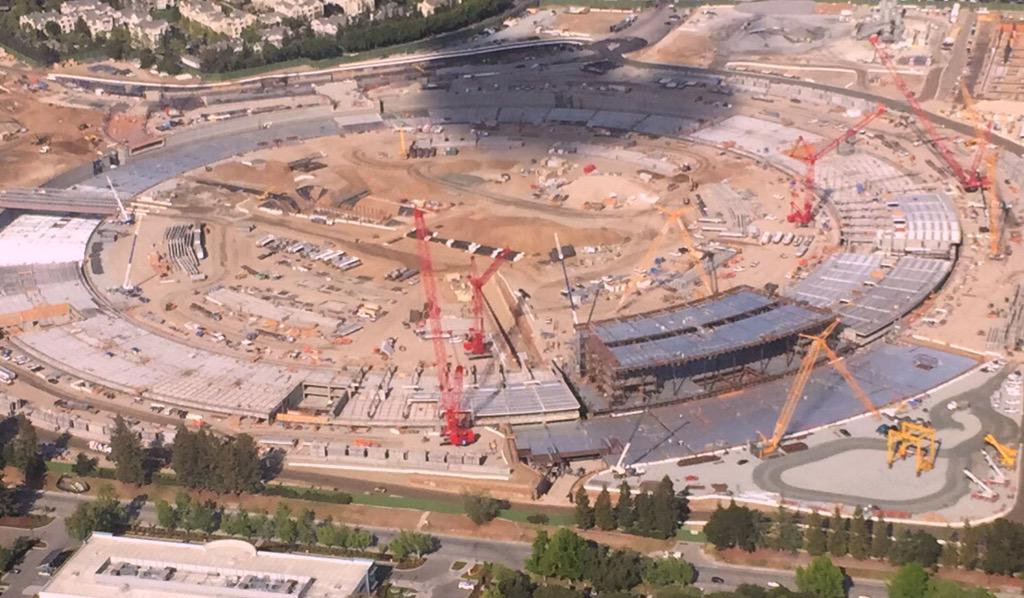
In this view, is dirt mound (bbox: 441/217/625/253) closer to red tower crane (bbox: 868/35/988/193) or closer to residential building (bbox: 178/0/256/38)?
red tower crane (bbox: 868/35/988/193)

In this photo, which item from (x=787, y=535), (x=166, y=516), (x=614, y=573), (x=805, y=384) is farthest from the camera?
(x=805, y=384)

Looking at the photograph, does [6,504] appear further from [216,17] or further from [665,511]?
[216,17]

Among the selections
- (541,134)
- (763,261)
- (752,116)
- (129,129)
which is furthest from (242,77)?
(763,261)

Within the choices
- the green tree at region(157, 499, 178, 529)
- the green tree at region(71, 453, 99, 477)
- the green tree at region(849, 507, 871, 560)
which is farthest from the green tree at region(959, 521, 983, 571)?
the green tree at region(71, 453, 99, 477)

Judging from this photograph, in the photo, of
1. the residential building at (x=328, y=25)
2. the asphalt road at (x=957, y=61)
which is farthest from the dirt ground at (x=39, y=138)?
the asphalt road at (x=957, y=61)

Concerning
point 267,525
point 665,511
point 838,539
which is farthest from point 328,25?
point 838,539
